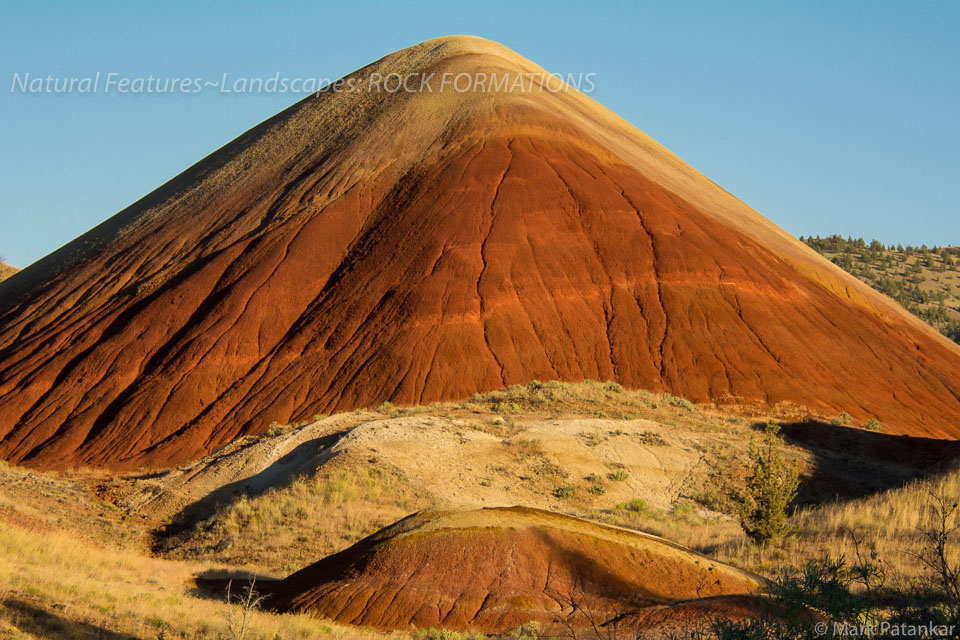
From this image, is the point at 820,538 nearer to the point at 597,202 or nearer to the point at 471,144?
the point at 597,202

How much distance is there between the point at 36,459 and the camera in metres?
36.0

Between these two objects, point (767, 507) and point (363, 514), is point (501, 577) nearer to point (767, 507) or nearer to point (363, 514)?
point (767, 507)

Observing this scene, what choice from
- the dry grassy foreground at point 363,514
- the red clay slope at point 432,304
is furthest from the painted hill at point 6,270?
the dry grassy foreground at point 363,514

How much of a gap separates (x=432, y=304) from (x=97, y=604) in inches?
1139

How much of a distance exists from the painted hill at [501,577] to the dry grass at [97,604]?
886 millimetres

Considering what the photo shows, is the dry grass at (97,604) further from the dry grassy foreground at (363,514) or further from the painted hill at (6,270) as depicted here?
the painted hill at (6,270)

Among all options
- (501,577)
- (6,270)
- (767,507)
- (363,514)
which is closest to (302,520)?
(363,514)

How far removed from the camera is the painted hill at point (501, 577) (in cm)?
1198

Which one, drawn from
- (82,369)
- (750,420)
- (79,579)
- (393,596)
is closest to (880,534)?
(393,596)

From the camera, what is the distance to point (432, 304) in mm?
39844

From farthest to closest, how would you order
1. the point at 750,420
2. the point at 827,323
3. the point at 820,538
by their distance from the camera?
the point at 827,323 → the point at 750,420 → the point at 820,538

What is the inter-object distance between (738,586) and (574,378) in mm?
25923

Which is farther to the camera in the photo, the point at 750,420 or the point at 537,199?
the point at 537,199

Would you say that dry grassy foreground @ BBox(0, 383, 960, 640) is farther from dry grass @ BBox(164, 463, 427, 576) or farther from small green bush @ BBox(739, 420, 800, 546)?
small green bush @ BBox(739, 420, 800, 546)
